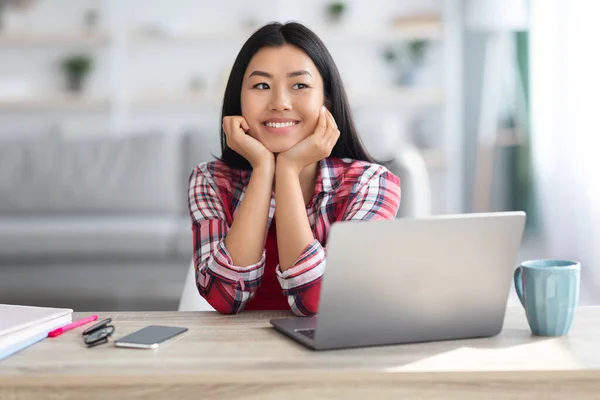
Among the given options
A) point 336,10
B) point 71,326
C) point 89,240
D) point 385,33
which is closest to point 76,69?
point 336,10

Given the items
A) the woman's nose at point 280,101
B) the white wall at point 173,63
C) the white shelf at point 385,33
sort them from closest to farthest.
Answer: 1. the woman's nose at point 280,101
2. the white shelf at point 385,33
3. the white wall at point 173,63

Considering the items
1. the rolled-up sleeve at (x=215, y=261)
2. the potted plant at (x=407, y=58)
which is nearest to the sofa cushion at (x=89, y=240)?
the rolled-up sleeve at (x=215, y=261)

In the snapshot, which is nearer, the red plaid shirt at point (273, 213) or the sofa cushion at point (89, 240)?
the red plaid shirt at point (273, 213)

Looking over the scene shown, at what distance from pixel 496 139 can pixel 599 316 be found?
3.94 meters

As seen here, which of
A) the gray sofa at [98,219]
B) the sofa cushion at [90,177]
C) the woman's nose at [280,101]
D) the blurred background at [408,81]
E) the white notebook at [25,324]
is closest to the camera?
the white notebook at [25,324]

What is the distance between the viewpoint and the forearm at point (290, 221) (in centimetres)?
140

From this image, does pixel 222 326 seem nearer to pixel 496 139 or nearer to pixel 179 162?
pixel 179 162

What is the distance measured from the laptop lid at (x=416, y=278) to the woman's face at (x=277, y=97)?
0.53m

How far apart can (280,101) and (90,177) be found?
242 centimetres

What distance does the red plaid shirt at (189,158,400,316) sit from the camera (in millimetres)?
1358

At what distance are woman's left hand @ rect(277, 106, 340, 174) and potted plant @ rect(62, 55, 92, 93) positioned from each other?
4135mm

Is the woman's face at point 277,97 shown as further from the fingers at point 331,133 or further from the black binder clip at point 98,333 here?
the black binder clip at point 98,333

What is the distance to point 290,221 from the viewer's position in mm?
1413

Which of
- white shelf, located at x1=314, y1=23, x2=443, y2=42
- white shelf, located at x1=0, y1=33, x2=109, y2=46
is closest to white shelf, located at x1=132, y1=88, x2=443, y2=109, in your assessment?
white shelf, located at x1=314, y1=23, x2=443, y2=42
